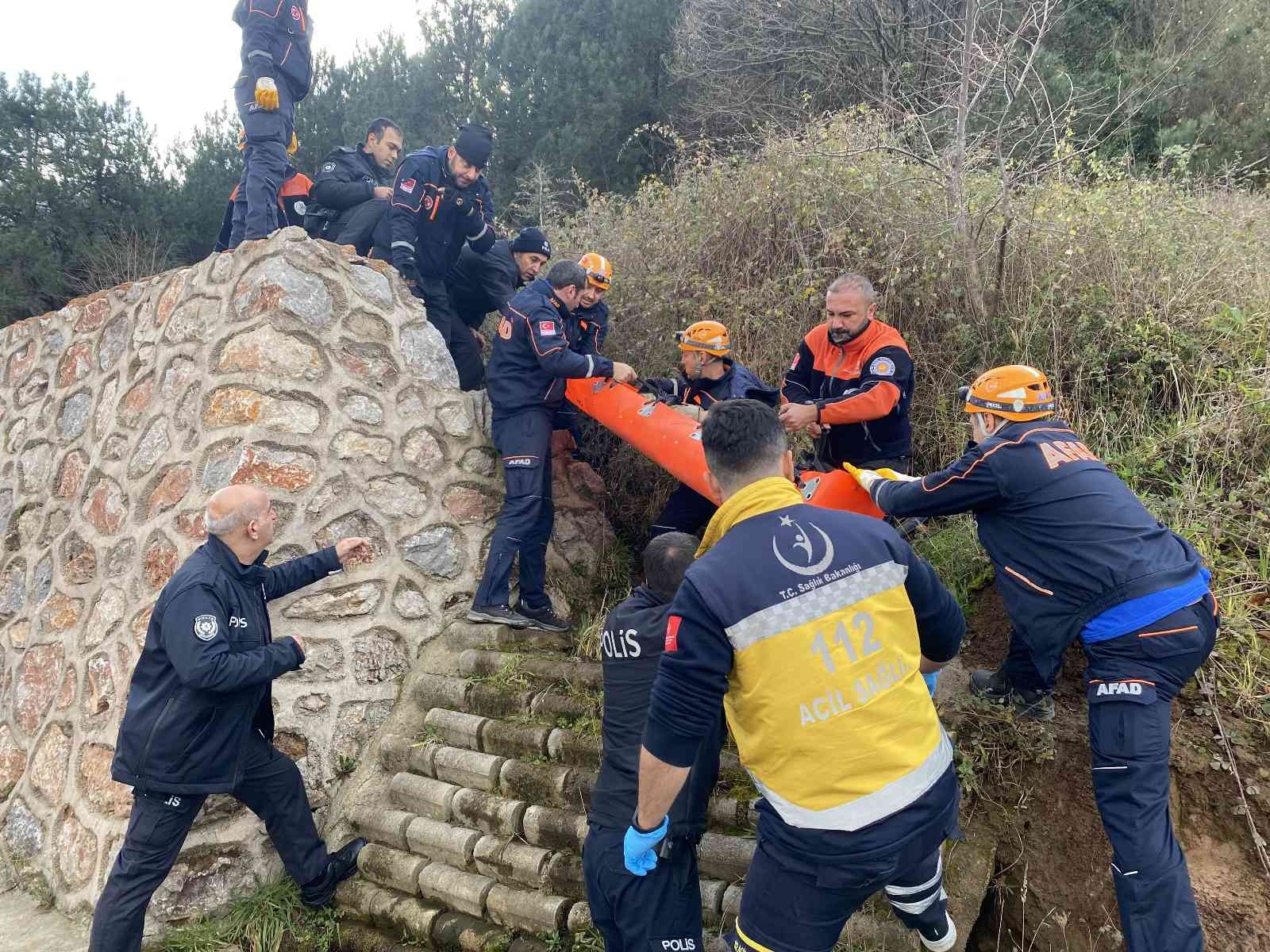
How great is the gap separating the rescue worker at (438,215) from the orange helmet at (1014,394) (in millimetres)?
4148

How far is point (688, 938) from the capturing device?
2.77 m

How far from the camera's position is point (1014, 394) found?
327 cm

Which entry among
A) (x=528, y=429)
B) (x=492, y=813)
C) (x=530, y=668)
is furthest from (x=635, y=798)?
(x=528, y=429)

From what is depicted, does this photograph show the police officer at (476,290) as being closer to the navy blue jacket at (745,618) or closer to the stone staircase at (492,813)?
the stone staircase at (492,813)

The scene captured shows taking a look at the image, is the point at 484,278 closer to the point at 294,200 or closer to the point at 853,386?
the point at 294,200

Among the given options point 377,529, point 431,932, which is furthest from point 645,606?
point 377,529

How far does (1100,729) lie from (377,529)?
388 centimetres

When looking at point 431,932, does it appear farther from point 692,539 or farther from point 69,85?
point 69,85

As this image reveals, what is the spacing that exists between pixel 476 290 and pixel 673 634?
17.4ft

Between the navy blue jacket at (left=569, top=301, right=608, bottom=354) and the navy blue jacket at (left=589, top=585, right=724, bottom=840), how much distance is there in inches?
107

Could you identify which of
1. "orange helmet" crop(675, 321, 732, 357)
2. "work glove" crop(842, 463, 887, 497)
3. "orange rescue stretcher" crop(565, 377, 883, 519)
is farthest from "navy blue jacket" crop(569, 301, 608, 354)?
"work glove" crop(842, 463, 887, 497)

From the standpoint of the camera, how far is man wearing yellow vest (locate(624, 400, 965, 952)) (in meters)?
2.20

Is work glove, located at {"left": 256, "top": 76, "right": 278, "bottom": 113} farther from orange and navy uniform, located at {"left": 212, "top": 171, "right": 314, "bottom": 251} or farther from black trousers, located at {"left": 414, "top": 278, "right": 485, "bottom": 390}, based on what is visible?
black trousers, located at {"left": 414, "top": 278, "right": 485, "bottom": 390}

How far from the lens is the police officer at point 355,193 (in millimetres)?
6852
